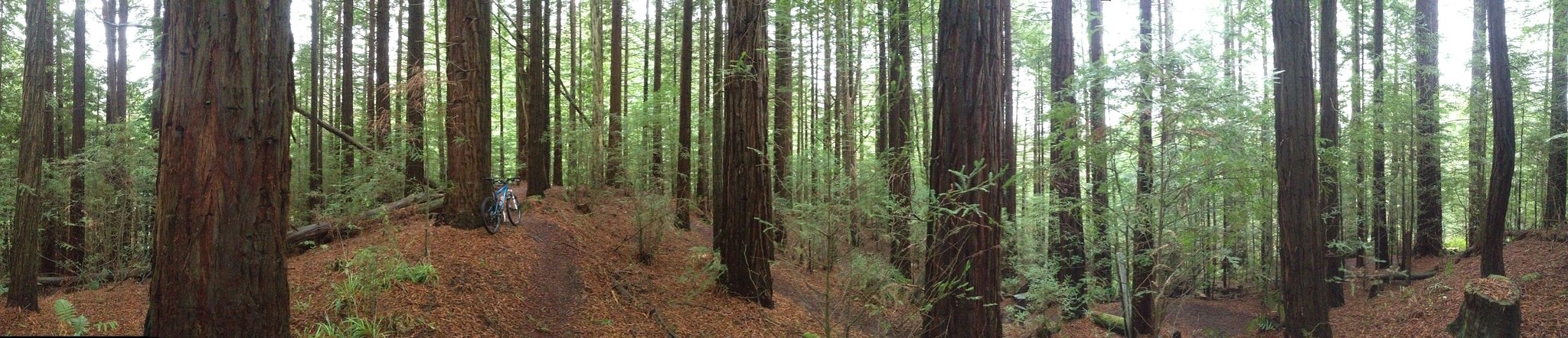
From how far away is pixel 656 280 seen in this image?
932 cm

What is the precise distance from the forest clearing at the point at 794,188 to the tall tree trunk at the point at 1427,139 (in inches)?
2.9

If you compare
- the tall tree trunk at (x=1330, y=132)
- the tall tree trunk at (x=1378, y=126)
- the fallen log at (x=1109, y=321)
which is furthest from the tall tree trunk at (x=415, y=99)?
the tall tree trunk at (x=1378, y=126)

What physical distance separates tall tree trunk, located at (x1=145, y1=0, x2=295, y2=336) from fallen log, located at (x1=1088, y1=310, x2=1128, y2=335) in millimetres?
10885

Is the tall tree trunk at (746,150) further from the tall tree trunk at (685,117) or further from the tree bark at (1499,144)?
the tree bark at (1499,144)

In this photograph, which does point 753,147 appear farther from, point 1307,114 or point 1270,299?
point 1270,299

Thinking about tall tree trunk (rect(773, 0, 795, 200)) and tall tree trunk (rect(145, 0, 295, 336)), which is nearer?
tall tree trunk (rect(145, 0, 295, 336))

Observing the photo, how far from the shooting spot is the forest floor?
6.00 metres

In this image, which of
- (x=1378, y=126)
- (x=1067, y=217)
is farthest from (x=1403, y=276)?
(x=1067, y=217)

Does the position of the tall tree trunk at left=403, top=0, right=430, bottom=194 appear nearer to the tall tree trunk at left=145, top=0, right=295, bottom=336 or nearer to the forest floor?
the forest floor

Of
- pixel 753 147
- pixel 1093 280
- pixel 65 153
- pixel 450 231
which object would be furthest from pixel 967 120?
pixel 65 153

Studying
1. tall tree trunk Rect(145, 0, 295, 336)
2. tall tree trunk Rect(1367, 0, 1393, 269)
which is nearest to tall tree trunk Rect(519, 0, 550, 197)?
tall tree trunk Rect(145, 0, 295, 336)

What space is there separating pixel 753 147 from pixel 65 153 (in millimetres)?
17843

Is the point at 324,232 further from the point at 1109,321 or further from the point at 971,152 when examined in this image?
the point at 1109,321

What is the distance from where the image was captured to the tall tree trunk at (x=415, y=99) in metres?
8.58
